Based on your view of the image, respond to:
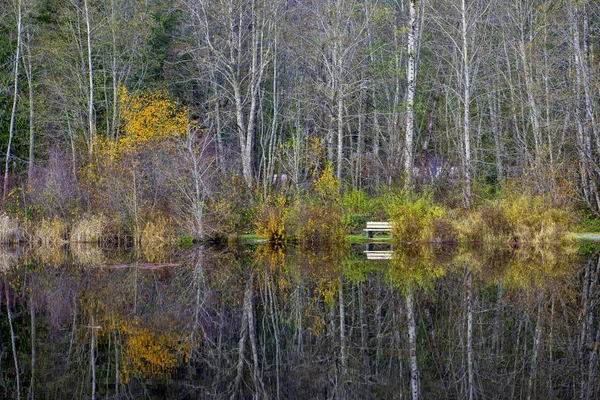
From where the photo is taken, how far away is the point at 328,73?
31.2 m

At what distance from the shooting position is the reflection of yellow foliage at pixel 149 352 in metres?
8.47

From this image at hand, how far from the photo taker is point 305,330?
34.9ft

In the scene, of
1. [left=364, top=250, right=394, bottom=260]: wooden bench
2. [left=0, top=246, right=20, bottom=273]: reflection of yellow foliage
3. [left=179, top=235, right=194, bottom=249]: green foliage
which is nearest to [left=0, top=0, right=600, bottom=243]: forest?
[left=179, top=235, right=194, bottom=249]: green foliage

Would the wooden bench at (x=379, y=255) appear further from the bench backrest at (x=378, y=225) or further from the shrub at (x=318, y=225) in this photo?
the bench backrest at (x=378, y=225)

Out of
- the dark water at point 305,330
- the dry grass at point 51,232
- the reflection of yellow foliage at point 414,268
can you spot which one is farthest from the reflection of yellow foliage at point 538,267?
the dry grass at point 51,232

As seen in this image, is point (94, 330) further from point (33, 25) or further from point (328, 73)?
point (33, 25)

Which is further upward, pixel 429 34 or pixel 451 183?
pixel 429 34

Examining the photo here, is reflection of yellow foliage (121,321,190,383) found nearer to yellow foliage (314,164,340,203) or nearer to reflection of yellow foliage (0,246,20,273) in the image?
reflection of yellow foliage (0,246,20,273)

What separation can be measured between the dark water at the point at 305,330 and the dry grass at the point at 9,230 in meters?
7.85

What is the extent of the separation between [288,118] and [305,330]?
24.0 m

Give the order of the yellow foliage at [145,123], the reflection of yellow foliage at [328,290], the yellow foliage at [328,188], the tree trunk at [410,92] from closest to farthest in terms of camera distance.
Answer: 1. the reflection of yellow foliage at [328,290]
2. the yellow foliage at [328,188]
3. the tree trunk at [410,92]
4. the yellow foliage at [145,123]

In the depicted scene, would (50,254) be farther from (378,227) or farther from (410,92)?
(410,92)

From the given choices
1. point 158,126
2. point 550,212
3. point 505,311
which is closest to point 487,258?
point 550,212

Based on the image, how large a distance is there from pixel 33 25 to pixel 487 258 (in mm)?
23908
